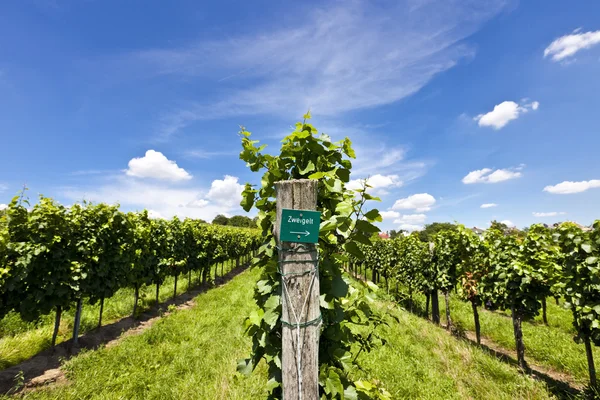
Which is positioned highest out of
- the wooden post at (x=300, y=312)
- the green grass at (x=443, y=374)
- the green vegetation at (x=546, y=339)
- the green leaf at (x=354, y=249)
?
the green leaf at (x=354, y=249)

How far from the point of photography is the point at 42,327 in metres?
8.22

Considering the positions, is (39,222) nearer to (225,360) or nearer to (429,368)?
(225,360)

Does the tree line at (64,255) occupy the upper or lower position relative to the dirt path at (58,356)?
upper

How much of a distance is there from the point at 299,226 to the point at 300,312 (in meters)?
0.54

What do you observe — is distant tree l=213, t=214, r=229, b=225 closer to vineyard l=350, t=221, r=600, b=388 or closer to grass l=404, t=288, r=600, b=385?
grass l=404, t=288, r=600, b=385

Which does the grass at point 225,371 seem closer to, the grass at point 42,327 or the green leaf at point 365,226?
the green leaf at point 365,226

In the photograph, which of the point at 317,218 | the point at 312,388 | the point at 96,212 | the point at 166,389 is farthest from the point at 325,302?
the point at 96,212

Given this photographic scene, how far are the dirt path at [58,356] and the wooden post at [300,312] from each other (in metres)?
5.56

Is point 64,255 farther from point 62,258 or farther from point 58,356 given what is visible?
point 58,356

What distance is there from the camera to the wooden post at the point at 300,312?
5.76ft

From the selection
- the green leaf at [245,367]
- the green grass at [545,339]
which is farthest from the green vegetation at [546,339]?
the green leaf at [245,367]

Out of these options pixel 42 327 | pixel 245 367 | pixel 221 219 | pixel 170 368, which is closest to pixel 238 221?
pixel 221 219

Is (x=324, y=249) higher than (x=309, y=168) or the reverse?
the reverse

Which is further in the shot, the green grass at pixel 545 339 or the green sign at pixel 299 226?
the green grass at pixel 545 339
